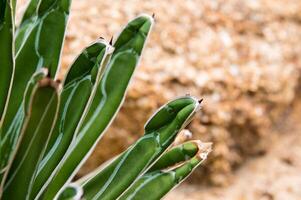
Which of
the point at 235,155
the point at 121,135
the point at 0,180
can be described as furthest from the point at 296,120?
the point at 0,180

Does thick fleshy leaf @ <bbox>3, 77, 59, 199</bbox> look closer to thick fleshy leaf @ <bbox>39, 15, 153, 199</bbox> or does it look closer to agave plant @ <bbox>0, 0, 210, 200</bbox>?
agave plant @ <bbox>0, 0, 210, 200</bbox>

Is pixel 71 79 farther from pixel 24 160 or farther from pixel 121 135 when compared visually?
pixel 121 135

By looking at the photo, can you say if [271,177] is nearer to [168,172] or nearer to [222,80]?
[222,80]

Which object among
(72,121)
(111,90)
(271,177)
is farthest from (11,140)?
(271,177)

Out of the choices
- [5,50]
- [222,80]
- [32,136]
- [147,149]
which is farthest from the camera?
[222,80]

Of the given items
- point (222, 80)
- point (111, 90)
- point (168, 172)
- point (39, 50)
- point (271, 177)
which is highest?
point (39, 50)

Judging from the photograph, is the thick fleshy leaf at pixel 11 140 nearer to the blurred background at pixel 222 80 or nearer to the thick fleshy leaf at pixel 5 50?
the thick fleshy leaf at pixel 5 50
